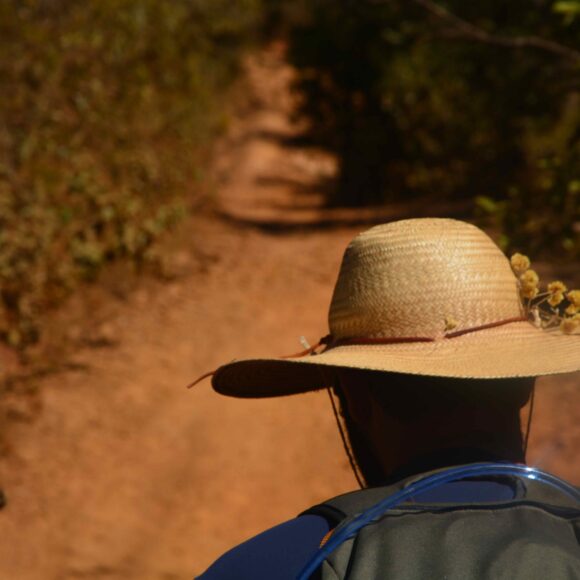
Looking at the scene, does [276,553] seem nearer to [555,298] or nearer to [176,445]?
[555,298]

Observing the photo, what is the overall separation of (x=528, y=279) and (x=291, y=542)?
75 cm

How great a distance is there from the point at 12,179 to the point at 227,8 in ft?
32.5

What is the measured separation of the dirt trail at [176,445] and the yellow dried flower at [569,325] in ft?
10.7

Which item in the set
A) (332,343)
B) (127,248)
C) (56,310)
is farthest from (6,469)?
Result: (332,343)

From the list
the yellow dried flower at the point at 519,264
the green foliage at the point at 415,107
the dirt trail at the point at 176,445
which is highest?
the yellow dried flower at the point at 519,264

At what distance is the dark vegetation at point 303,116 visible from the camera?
21.9ft

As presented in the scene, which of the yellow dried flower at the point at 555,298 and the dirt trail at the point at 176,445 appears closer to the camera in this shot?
the yellow dried flower at the point at 555,298

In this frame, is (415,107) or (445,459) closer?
(445,459)

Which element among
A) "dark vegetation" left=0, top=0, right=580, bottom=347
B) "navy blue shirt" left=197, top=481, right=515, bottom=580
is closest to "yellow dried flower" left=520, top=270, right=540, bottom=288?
"navy blue shirt" left=197, top=481, right=515, bottom=580

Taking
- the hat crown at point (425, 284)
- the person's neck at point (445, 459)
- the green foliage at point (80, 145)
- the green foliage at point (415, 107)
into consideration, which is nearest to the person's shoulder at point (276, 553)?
the person's neck at point (445, 459)

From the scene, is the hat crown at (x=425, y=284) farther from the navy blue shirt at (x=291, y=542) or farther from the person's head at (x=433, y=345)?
the navy blue shirt at (x=291, y=542)

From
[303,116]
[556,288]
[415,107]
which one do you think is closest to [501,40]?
[556,288]

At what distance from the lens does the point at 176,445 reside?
6035 millimetres

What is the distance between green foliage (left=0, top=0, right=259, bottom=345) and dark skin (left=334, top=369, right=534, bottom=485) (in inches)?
210
